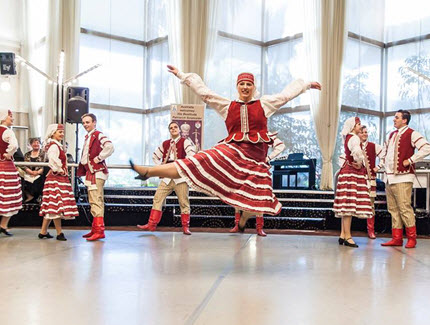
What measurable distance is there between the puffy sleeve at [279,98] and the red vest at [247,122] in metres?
0.09

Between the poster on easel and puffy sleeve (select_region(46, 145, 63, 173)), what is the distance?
3197 mm

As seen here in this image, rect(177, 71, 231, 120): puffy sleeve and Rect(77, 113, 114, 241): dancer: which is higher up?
Rect(177, 71, 231, 120): puffy sleeve

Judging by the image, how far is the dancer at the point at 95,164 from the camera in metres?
4.97

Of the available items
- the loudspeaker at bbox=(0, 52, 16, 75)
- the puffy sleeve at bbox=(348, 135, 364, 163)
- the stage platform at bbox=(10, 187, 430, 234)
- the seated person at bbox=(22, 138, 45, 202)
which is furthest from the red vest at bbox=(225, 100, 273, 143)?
the loudspeaker at bbox=(0, 52, 16, 75)

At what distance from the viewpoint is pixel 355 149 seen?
4613mm

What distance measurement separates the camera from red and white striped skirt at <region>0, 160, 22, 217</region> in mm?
5242

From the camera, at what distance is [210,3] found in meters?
9.94

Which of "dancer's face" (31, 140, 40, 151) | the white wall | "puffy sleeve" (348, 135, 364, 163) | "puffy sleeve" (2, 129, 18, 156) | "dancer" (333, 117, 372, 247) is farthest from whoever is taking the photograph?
the white wall

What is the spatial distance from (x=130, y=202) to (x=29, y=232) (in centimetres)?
178

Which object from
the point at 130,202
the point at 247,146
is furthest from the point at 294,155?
the point at 247,146

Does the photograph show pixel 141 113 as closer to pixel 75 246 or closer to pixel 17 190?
pixel 17 190

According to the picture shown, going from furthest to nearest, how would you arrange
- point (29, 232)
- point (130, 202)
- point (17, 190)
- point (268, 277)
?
point (130, 202) < point (29, 232) < point (17, 190) < point (268, 277)

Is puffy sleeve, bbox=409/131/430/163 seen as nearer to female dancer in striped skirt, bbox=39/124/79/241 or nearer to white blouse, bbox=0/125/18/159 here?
female dancer in striped skirt, bbox=39/124/79/241

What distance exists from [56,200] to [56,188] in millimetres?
128
